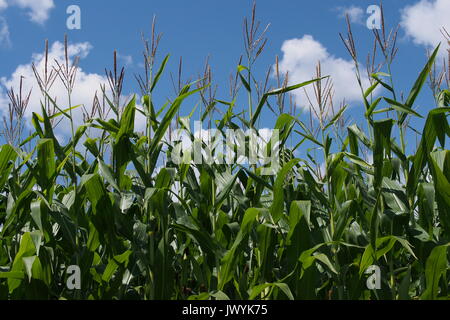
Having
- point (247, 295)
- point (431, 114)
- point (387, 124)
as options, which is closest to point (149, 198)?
point (247, 295)

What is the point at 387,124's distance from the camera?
2.61 meters

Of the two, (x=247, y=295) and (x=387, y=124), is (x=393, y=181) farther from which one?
(x=247, y=295)

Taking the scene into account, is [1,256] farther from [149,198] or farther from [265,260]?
[265,260]

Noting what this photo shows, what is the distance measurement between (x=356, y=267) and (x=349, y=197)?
17.5 inches

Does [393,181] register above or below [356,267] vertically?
above

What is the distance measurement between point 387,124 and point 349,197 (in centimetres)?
61

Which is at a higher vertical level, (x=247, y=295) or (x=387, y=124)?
(x=387, y=124)
